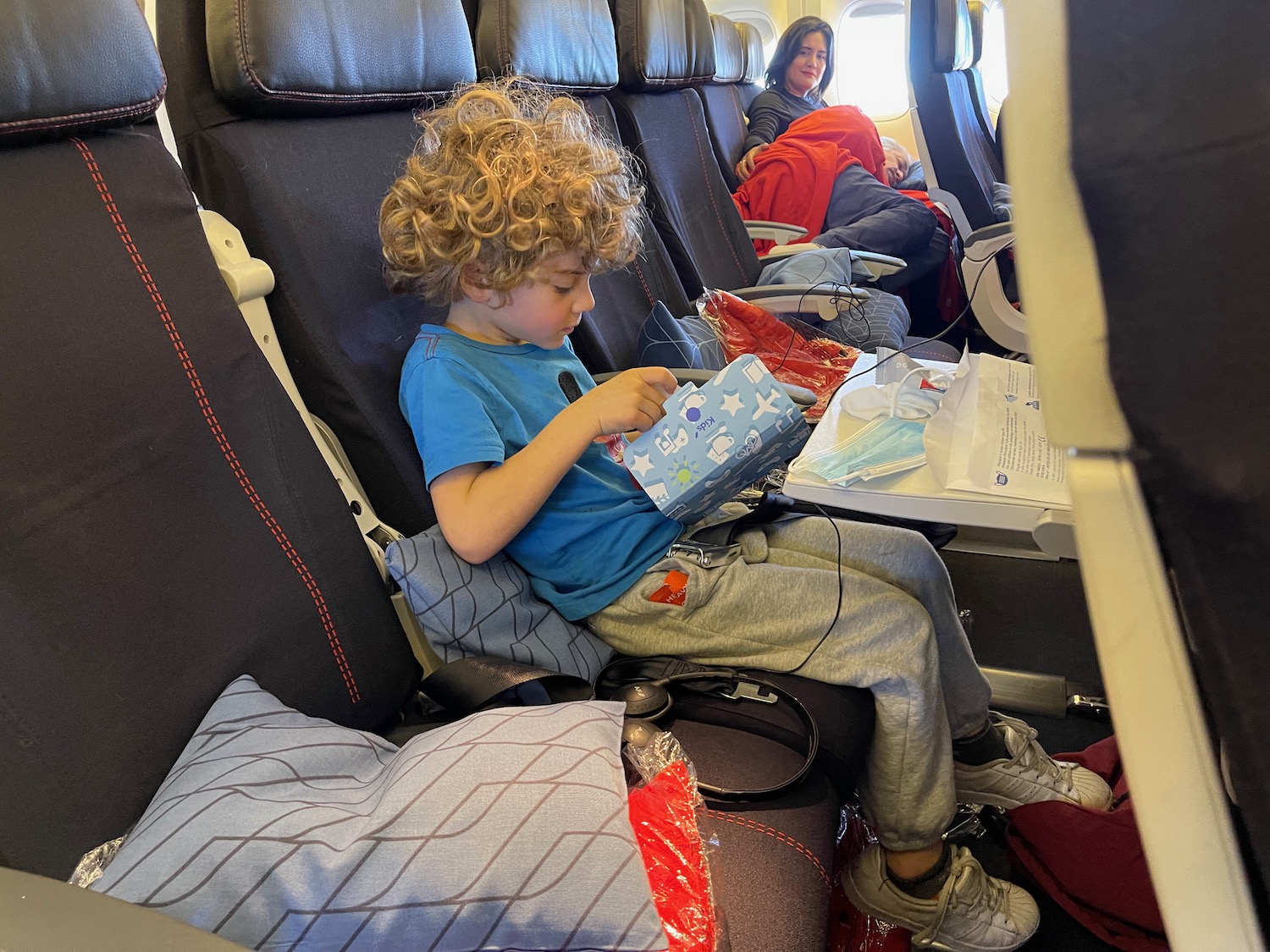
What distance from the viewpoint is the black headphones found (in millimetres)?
893

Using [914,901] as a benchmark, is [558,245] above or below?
above

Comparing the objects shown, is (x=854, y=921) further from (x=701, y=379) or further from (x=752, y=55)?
(x=752, y=55)

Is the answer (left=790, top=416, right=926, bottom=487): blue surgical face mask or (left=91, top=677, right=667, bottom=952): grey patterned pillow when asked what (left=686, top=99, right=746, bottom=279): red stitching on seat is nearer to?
(left=790, top=416, right=926, bottom=487): blue surgical face mask

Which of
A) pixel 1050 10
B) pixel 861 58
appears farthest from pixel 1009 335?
pixel 861 58

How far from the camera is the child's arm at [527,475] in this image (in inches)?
40.6

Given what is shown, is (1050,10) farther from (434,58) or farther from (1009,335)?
(1009,335)

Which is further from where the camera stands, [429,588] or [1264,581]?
[429,588]

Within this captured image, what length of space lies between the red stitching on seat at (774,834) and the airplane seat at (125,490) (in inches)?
15.9

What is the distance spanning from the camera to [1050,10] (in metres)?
0.37

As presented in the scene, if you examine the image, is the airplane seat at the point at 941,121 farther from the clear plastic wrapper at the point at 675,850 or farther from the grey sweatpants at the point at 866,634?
the clear plastic wrapper at the point at 675,850

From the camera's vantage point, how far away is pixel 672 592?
3.71 ft

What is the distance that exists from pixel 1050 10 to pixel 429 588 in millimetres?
827

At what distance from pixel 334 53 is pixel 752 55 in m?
3.73

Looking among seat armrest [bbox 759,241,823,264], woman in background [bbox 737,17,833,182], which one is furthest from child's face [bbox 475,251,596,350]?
woman in background [bbox 737,17,833,182]
